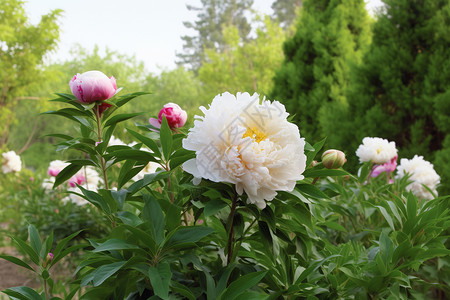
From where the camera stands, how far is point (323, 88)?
5.41 meters

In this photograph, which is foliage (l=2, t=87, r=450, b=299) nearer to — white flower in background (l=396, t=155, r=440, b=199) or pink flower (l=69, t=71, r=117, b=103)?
pink flower (l=69, t=71, r=117, b=103)

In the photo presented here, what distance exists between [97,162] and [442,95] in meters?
3.38

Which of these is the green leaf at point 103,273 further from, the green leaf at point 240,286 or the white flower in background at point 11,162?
the white flower in background at point 11,162

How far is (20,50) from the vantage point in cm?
1052

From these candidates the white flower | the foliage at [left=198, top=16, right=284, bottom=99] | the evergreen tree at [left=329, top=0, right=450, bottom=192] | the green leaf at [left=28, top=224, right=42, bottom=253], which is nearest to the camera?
the green leaf at [left=28, top=224, right=42, bottom=253]

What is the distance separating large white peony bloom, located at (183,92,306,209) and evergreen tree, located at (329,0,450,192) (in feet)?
10.6

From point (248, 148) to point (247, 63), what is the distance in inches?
478

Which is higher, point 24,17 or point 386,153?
point 24,17

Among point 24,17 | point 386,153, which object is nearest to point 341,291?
point 386,153

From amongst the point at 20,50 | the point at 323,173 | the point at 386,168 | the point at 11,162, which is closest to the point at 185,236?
the point at 323,173

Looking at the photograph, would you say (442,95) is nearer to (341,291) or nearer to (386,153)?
(386,153)

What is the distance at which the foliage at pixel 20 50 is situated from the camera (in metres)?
10.2

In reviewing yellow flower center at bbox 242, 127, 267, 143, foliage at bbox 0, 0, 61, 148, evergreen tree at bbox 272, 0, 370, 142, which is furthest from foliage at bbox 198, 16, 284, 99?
yellow flower center at bbox 242, 127, 267, 143

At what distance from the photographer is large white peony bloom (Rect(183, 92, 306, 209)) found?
2.58 ft
